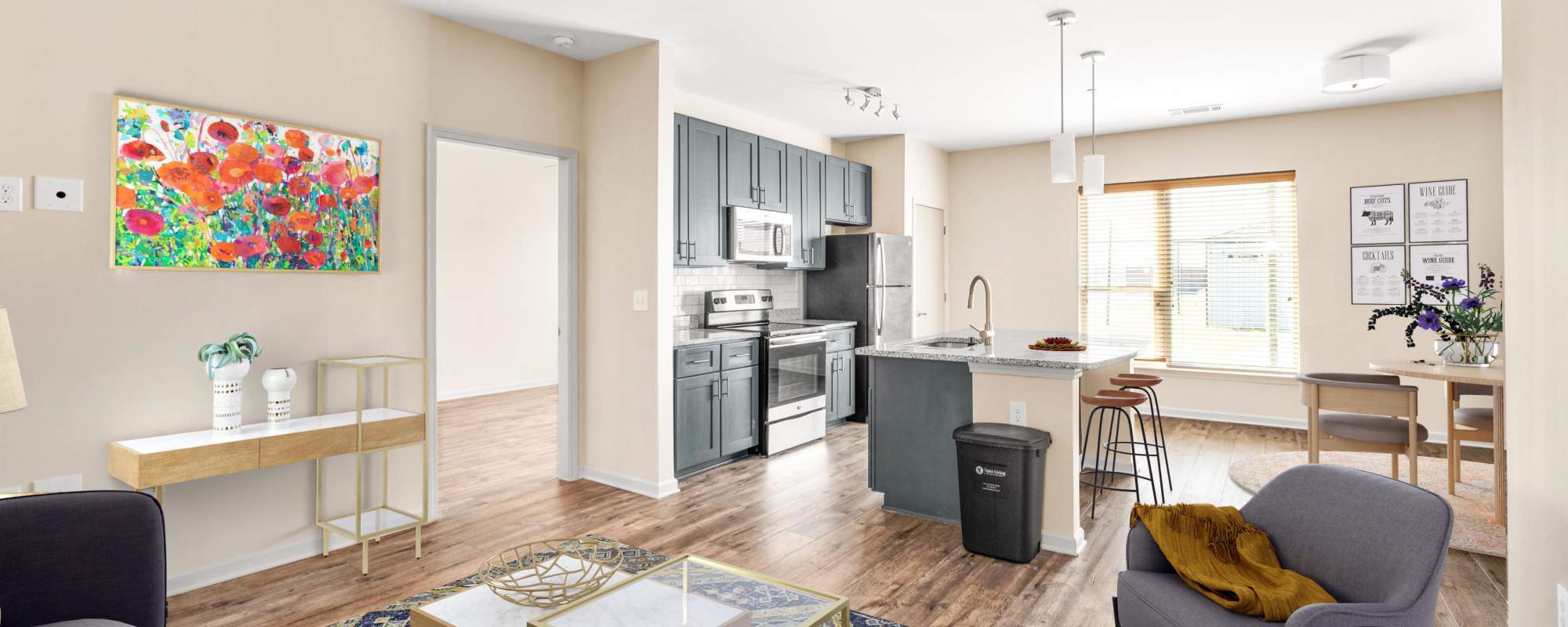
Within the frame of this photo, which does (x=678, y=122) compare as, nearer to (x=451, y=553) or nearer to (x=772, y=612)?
(x=451, y=553)

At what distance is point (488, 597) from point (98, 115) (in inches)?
87.9

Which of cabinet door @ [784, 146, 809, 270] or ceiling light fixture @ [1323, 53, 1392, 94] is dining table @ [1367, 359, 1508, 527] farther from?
cabinet door @ [784, 146, 809, 270]

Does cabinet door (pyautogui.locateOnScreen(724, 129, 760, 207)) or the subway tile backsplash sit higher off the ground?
cabinet door (pyautogui.locateOnScreen(724, 129, 760, 207))

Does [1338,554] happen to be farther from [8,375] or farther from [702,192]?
[702,192]

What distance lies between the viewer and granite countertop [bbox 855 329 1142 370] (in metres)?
3.14

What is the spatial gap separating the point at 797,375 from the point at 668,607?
335 cm

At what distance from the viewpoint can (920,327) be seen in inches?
268

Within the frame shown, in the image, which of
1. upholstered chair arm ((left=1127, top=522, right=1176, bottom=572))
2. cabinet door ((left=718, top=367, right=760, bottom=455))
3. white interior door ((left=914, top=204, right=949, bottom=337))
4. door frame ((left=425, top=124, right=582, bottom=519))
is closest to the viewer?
upholstered chair arm ((left=1127, top=522, right=1176, bottom=572))

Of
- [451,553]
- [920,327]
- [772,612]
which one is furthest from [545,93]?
[920,327]

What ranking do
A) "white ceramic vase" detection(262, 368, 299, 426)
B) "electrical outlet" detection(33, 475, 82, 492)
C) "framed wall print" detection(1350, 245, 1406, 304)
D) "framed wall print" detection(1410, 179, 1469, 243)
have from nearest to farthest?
"electrical outlet" detection(33, 475, 82, 492)
"white ceramic vase" detection(262, 368, 299, 426)
"framed wall print" detection(1410, 179, 1469, 243)
"framed wall print" detection(1350, 245, 1406, 304)

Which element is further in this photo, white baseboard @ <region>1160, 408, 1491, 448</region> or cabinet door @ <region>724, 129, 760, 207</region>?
white baseboard @ <region>1160, 408, 1491, 448</region>

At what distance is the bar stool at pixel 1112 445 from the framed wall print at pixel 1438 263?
2.57m

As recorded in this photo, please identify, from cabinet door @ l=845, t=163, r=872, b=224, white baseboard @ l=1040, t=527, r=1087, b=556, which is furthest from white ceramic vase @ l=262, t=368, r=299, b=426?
cabinet door @ l=845, t=163, r=872, b=224

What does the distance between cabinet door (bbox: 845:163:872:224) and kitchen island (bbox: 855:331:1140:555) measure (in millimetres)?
2481
